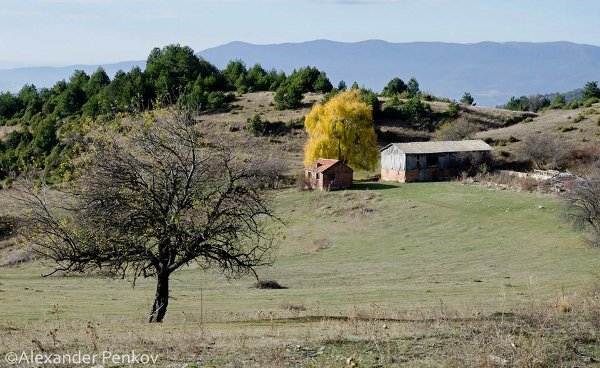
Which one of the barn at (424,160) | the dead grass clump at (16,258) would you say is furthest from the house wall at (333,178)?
the dead grass clump at (16,258)

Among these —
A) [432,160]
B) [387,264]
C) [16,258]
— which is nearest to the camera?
[387,264]

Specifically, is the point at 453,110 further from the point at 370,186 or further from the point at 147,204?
the point at 147,204

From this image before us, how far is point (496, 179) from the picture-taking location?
268ft

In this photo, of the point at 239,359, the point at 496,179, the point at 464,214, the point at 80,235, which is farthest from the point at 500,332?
the point at 496,179

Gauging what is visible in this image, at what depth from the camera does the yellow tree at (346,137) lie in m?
91.4

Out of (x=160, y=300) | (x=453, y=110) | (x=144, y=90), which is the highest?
(x=144, y=90)

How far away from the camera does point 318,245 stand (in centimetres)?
6031

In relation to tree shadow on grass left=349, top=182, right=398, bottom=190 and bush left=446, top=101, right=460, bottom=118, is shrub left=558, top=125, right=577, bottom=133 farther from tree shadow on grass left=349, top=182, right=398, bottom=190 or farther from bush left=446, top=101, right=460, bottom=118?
tree shadow on grass left=349, top=182, right=398, bottom=190

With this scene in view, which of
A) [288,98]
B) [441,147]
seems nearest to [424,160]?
[441,147]

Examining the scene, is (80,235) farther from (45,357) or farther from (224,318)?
(45,357)

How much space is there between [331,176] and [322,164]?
2.79 metres

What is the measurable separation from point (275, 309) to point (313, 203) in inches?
1860

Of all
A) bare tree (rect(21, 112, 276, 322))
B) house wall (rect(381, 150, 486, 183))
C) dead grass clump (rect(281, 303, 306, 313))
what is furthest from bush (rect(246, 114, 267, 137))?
bare tree (rect(21, 112, 276, 322))

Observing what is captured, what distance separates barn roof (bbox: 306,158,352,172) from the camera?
82.6 meters
